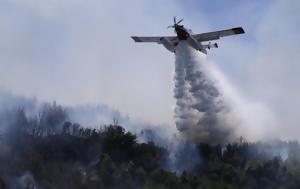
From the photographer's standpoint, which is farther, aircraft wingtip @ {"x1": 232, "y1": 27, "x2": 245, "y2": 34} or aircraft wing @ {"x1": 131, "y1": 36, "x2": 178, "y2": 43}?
aircraft wingtip @ {"x1": 232, "y1": 27, "x2": 245, "y2": 34}

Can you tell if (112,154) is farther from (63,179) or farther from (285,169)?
(285,169)

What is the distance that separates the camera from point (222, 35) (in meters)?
74.0

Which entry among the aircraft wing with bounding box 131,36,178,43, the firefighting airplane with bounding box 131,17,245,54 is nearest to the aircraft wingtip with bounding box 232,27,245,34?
the firefighting airplane with bounding box 131,17,245,54

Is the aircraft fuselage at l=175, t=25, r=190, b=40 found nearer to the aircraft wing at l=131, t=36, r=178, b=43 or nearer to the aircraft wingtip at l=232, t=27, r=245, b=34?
the aircraft wing at l=131, t=36, r=178, b=43

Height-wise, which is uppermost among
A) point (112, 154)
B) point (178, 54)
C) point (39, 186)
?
point (178, 54)

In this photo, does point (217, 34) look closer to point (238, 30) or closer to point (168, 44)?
point (238, 30)

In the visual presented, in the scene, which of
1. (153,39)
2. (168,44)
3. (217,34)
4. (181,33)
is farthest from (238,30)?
(153,39)

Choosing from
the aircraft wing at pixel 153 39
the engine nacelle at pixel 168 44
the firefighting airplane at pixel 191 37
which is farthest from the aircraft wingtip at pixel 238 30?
the engine nacelle at pixel 168 44

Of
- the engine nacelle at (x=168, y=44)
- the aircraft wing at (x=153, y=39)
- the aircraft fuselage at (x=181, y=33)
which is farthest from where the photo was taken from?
the aircraft wing at (x=153, y=39)

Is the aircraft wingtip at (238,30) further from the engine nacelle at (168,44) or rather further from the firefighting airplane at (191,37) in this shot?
the engine nacelle at (168,44)

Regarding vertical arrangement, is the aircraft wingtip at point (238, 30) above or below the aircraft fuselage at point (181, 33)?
above

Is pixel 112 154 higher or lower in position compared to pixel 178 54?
lower

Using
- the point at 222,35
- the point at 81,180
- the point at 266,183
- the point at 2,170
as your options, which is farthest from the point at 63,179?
the point at 266,183

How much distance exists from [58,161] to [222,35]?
3716 cm
